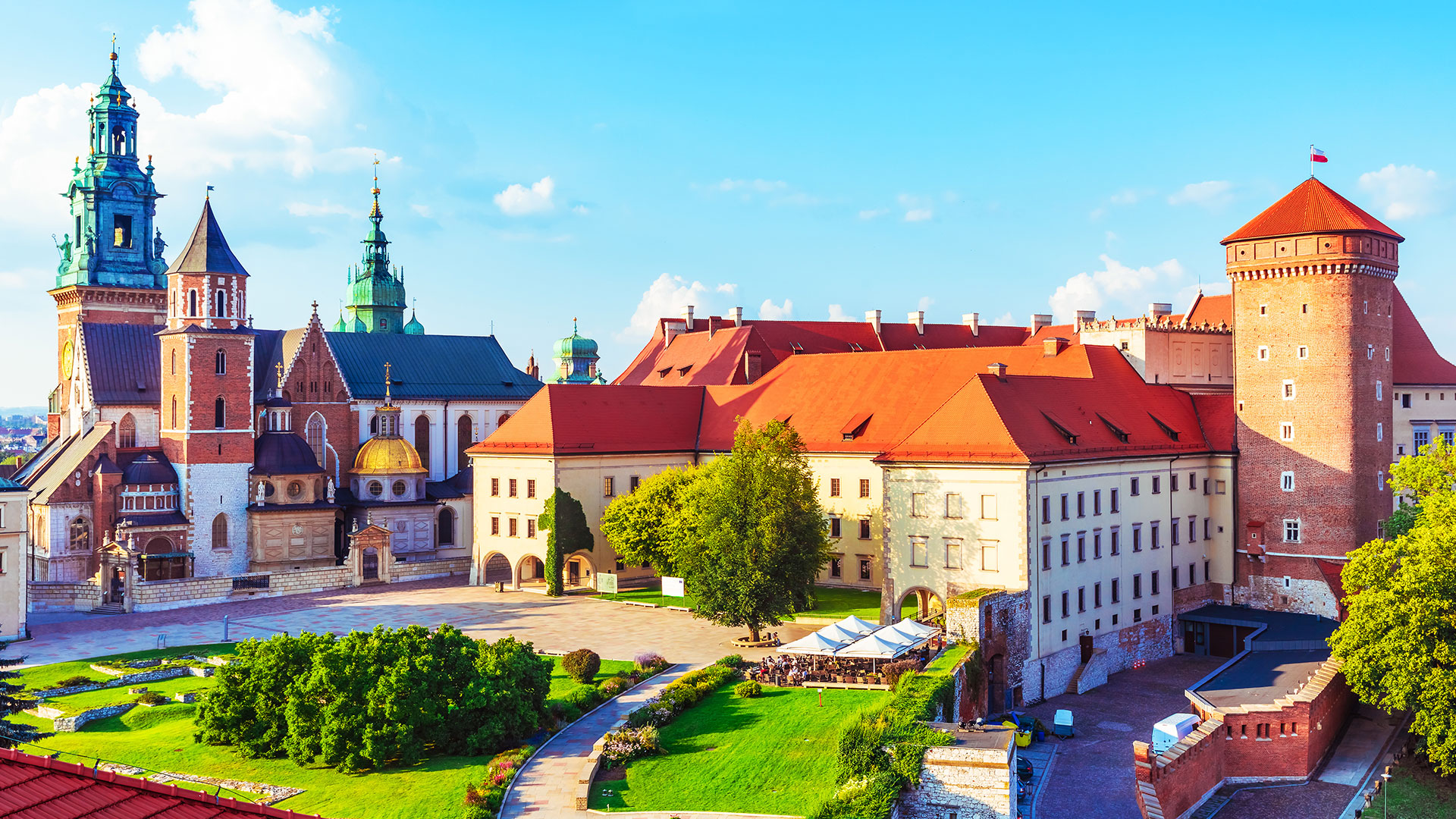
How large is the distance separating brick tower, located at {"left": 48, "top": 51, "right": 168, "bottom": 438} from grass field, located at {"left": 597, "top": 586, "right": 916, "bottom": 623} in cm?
5370

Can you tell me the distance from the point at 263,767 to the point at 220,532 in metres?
40.3

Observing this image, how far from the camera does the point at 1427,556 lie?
145 ft

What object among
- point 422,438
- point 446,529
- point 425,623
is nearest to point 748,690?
point 425,623

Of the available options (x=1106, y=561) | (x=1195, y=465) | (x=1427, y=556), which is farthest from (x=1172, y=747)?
(x=1195, y=465)

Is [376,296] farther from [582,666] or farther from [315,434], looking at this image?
[582,666]

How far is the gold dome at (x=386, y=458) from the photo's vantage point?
263 feet

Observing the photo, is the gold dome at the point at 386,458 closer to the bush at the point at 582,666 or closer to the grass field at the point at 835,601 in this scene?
the grass field at the point at 835,601

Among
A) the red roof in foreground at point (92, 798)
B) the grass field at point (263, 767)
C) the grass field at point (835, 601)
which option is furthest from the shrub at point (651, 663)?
the red roof in foreground at point (92, 798)

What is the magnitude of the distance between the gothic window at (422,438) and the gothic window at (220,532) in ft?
56.5

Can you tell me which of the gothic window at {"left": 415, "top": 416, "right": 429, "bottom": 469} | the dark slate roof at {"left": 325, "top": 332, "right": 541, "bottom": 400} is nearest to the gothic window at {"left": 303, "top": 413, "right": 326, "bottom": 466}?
the dark slate roof at {"left": 325, "top": 332, "right": 541, "bottom": 400}

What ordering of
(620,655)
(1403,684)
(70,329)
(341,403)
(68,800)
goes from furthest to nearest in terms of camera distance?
(70,329)
(341,403)
(620,655)
(1403,684)
(68,800)

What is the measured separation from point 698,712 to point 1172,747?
50.0 feet

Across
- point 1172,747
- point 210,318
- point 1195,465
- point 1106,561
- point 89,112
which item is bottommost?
point 1172,747

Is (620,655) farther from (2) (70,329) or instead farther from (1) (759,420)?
(2) (70,329)
